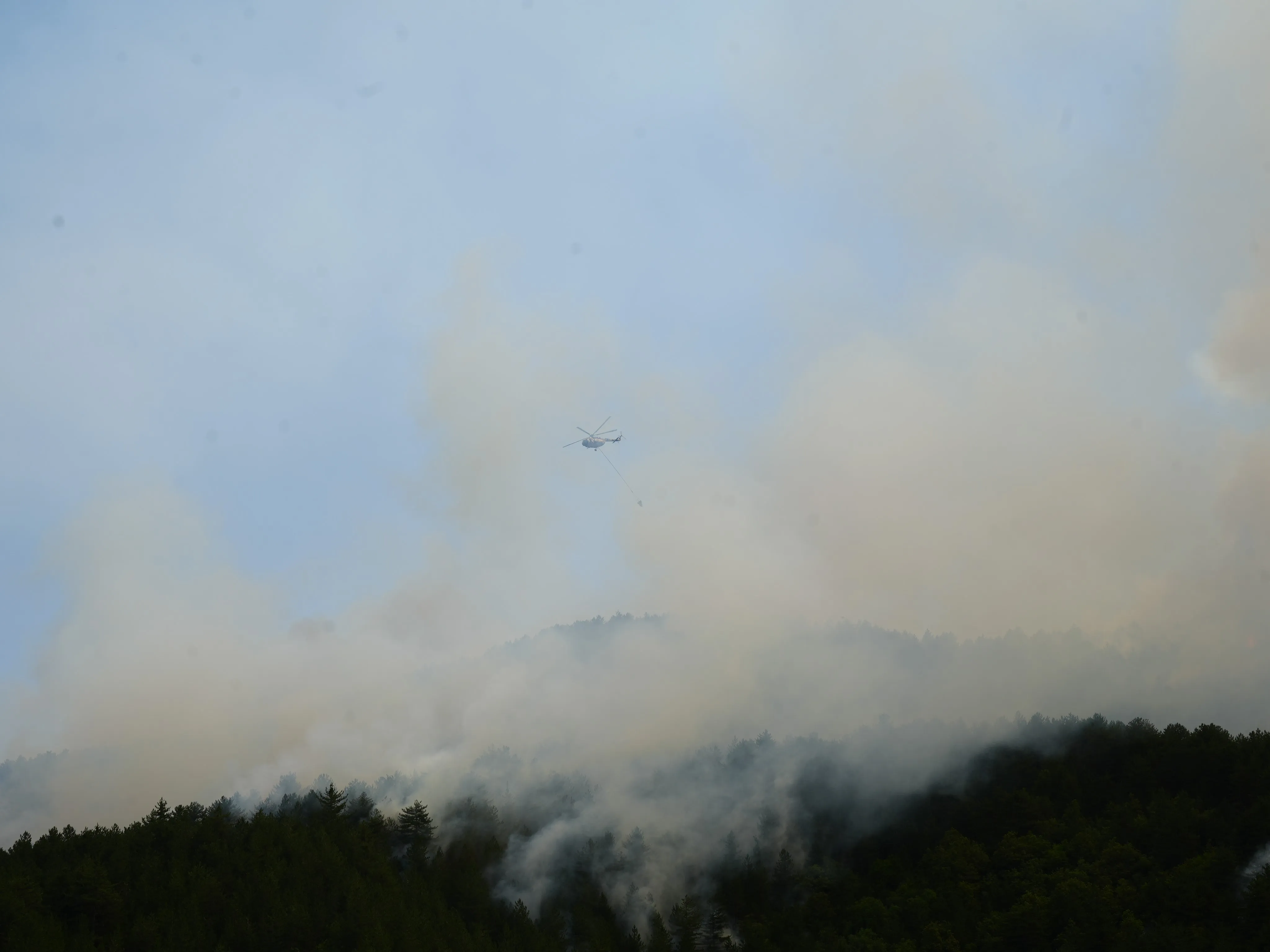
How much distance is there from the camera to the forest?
13388 cm

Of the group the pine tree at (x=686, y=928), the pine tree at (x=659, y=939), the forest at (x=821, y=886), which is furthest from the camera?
the pine tree at (x=686, y=928)

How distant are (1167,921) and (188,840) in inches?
5456

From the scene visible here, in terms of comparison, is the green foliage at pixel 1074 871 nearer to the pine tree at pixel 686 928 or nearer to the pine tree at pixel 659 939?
the pine tree at pixel 686 928

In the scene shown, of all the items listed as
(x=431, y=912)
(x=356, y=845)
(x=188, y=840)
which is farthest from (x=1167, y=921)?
(x=188, y=840)

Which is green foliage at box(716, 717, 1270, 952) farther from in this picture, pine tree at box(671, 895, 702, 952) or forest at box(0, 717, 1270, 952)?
pine tree at box(671, 895, 702, 952)

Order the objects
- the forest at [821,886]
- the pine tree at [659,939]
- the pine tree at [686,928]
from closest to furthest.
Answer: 1. the forest at [821,886]
2. the pine tree at [659,939]
3. the pine tree at [686,928]

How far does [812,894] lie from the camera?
594ft

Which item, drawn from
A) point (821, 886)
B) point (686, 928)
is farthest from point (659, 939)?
point (821, 886)

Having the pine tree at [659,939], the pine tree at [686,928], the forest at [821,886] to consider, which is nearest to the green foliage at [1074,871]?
the forest at [821,886]

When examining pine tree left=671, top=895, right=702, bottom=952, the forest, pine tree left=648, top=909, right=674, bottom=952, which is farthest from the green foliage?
pine tree left=648, top=909, right=674, bottom=952

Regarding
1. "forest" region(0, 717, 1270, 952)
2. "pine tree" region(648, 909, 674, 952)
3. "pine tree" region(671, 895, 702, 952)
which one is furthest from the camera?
"pine tree" region(671, 895, 702, 952)

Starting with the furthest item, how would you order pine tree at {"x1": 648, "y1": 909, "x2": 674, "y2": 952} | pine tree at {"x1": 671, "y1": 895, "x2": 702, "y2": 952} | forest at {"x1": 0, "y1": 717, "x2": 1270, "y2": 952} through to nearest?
pine tree at {"x1": 671, "y1": 895, "x2": 702, "y2": 952}, pine tree at {"x1": 648, "y1": 909, "x2": 674, "y2": 952}, forest at {"x1": 0, "y1": 717, "x2": 1270, "y2": 952}

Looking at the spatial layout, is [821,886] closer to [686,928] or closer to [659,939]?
[686,928]

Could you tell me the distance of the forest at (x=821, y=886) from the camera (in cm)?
13388
